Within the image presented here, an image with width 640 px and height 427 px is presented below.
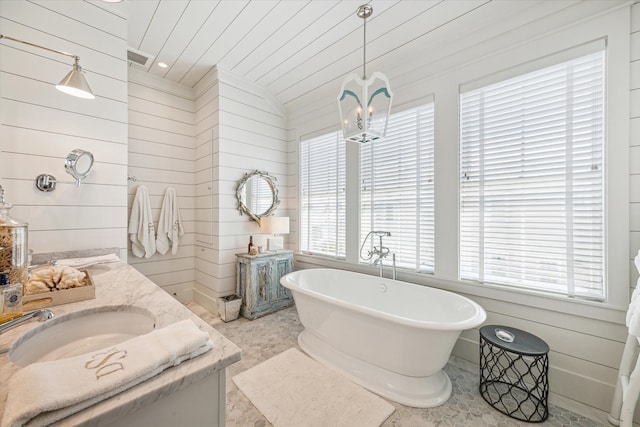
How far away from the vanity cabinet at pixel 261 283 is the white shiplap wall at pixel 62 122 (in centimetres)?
119

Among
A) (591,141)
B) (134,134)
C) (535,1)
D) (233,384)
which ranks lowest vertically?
(233,384)

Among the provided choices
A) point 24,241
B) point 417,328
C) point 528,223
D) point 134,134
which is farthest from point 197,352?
point 134,134

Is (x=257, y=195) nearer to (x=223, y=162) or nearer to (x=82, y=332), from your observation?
(x=223, y=162)

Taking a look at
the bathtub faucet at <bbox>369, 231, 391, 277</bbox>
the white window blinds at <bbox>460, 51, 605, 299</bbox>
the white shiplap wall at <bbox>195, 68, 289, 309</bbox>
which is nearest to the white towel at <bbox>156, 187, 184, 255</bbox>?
the white shiplap wall at <bbox>195, 68, 289, 309</bbox>

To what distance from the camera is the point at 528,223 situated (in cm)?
188

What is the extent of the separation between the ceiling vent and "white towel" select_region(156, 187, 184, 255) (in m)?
1.39

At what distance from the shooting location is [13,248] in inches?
34.4

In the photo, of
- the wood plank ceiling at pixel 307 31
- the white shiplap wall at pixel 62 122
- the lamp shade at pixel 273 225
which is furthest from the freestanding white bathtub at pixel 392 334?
the wood plank ceiling at pixel 307 31

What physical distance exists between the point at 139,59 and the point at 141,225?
70.7 inches

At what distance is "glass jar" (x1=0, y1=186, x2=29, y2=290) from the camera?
84 cm

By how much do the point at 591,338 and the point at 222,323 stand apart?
3.12 metres

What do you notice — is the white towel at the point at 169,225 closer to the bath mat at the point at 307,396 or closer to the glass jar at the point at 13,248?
the bath mat at the point at 307,396

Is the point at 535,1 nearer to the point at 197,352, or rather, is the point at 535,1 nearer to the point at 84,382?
the point at 197,352

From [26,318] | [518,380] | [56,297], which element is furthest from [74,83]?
[518,380]
